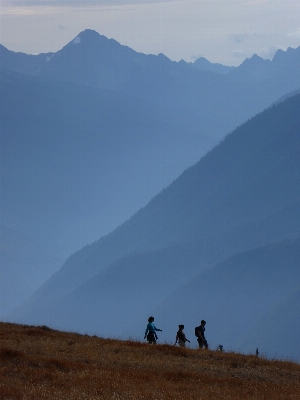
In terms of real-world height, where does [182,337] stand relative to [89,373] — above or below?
above

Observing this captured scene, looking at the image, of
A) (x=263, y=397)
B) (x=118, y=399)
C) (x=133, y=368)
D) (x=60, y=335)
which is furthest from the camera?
(x=60, y=335)

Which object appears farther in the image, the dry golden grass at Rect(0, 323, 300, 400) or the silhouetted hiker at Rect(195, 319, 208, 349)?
the silhouetted hiker at Rect(195, 319, 208, 349)

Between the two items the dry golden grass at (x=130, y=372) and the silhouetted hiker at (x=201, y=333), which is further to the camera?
the silhouetted hiker at (x=201, y=333)

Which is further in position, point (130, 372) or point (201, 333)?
point (201, 333)

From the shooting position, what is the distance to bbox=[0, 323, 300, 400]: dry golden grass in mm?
25688

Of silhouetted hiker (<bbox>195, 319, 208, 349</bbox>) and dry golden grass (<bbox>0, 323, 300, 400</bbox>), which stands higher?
silhouetted hiker (<bbox>195, 319, 208, 349</bbox>)

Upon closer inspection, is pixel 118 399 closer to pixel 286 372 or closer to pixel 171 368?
pixel 171 368

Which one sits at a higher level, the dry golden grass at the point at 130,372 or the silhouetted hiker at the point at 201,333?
the silhouetted hiker at the point at 201,333

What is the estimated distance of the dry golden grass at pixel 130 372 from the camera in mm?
25688

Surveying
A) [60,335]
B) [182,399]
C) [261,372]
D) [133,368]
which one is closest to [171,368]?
[133,368]

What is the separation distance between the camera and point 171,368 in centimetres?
3056

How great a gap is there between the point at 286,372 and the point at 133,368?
580cm

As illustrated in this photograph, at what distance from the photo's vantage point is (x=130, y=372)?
2892cm

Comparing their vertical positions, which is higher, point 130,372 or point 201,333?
point 201,333
